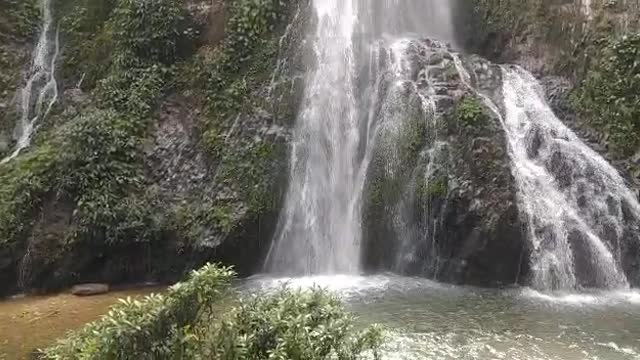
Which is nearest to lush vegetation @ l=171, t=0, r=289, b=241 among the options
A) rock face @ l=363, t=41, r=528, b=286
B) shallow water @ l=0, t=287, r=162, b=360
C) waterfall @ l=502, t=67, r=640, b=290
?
shallow water @ l=0, t=287, r=162, b=360

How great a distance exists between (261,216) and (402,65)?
4.34 m

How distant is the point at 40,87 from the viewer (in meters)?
14.2

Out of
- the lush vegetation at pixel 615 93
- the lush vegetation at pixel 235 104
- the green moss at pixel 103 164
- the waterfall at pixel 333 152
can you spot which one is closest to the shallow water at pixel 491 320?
the waterfall at pixel 333 152

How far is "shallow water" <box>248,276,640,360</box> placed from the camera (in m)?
7.76

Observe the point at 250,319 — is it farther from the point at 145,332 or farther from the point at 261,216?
the point at 261,216

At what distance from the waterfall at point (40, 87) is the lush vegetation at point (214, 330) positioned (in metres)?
9.50

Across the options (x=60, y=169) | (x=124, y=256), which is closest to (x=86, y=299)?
(x=124, y=256)

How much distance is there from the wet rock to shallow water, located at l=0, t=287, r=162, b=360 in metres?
0.14

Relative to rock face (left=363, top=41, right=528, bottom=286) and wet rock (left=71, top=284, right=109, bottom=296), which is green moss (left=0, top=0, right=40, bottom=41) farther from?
rock face (left=363, top=41, right=528, bottom=286)

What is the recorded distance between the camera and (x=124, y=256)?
38.9ft

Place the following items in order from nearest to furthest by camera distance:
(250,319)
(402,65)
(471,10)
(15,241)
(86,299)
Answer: (250,319) < (86,299) < (15,241) < (402,65) < (471,10)

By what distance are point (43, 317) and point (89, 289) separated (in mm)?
1411

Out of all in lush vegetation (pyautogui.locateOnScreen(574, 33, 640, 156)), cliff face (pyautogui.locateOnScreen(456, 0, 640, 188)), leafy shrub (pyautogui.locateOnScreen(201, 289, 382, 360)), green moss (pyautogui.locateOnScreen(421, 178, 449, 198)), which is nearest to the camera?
leafy shrub (pyautogui.locateOnScreen(201, 289, 382, 360))

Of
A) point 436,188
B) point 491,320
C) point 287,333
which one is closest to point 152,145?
point 436,188
